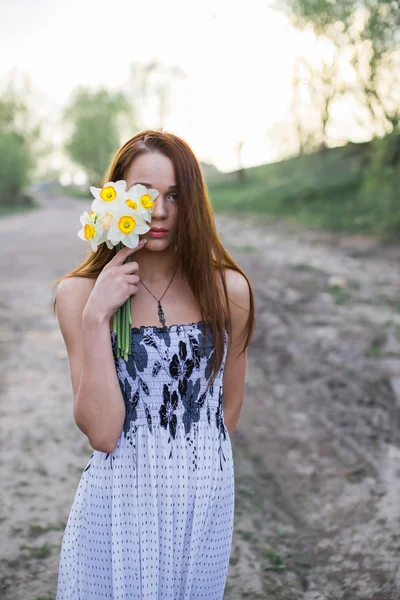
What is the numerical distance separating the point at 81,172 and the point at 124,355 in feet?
163

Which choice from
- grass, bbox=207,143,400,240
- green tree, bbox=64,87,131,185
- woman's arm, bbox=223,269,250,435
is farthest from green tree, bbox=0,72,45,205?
woman's arm, bbox=223,269,250,435

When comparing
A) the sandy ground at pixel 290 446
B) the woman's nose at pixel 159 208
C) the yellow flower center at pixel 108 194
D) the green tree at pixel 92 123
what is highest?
the green tree at pixel 92 123

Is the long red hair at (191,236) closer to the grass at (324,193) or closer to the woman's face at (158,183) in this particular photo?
the woman's face at (158,183)

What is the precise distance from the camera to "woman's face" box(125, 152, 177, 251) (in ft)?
6.18

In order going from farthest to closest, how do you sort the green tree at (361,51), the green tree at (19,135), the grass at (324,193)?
the green tree at (19,135)
the grass at (324,193)
the green tree at (361,51)

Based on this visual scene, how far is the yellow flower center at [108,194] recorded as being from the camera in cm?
181

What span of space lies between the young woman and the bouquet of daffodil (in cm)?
4

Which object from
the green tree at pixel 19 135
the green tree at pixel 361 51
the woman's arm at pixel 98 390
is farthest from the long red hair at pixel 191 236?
the green tree at pixel 19 135

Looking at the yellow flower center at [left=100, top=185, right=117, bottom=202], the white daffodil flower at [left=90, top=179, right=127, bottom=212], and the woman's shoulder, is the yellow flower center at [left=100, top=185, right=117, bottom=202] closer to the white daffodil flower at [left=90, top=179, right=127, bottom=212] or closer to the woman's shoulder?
the white daffodil flower at [left=90, top=179, right=127, bottom=212]

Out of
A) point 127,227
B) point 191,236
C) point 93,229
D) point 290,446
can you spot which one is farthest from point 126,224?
point 290,446

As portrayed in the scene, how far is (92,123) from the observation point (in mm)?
42844

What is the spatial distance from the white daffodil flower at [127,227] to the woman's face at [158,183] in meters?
0.07

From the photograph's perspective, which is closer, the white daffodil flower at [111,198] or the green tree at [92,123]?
the white daffodil flower at [111,198]

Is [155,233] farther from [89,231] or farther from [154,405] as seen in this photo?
[154,405]
